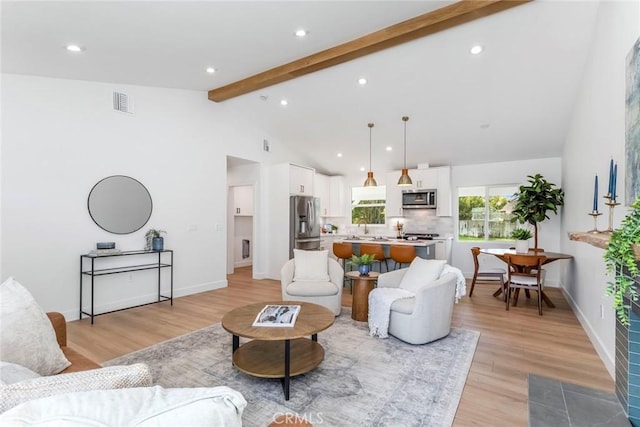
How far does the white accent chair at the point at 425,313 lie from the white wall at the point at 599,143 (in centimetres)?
133

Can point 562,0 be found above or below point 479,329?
above

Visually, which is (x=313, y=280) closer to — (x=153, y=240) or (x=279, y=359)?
(x=279, y=359)

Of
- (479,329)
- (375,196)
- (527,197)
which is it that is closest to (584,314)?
(479,329)

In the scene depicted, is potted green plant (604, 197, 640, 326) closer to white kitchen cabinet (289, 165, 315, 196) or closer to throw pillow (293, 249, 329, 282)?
throw pillow (293, 249, 329, 282)

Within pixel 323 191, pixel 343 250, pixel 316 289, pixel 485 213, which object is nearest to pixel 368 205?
pixel 323 191

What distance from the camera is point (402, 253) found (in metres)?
5.06

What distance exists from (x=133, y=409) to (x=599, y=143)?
14.0ft

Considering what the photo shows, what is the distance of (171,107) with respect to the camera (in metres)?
5.11

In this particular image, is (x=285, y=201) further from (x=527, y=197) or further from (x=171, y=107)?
(x=527, y=197)

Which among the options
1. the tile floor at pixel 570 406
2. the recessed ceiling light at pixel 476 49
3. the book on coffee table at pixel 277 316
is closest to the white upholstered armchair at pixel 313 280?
the book on coffee table at pixel 277 316

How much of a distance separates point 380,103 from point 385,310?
3.42 metres

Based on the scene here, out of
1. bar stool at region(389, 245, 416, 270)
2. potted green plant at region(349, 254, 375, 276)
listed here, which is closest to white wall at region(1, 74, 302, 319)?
potted green plant at region(349, 254, 375, 276)

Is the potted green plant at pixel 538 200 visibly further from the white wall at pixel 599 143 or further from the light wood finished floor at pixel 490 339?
the light wood finished floor at pixel 490 339

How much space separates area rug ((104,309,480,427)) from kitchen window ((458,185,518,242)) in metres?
3.94
